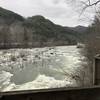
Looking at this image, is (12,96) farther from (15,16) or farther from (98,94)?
(15,16)

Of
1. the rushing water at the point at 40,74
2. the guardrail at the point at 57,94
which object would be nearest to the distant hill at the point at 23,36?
the rushing water at the point at 40,74

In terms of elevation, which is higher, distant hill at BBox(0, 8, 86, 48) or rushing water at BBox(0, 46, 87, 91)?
distant hill at BBox(0, 8, 86, 48)

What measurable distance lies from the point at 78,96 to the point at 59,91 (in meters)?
0.26

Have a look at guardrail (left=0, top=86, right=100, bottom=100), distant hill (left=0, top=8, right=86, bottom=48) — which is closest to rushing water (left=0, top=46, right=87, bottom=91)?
guardrail (left=0, top=86, right=100, bottom=100)

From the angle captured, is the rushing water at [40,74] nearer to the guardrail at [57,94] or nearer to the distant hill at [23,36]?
the guardrail at [57,94]

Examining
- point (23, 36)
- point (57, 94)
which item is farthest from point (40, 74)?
point (23, 36)

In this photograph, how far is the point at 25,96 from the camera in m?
2.33

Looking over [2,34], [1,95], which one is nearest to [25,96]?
[1,95]

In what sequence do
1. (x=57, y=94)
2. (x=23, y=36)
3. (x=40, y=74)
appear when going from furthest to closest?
(x=23, y=36)
(x=40, y=74)
(x=57, y=94)

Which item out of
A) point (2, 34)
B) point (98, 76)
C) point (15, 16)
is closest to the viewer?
point (98, 76)

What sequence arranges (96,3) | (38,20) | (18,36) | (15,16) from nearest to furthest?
1. (96,3)
2. (18,36)
3. (15,16)
4. (38,20)

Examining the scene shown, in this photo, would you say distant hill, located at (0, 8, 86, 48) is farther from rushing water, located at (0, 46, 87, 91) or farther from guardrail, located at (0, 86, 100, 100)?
guardrail, located at (0, 86, 100, 100)

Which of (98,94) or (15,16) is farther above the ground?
(15,16)

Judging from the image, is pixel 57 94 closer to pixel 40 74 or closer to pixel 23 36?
pixel 40 74
